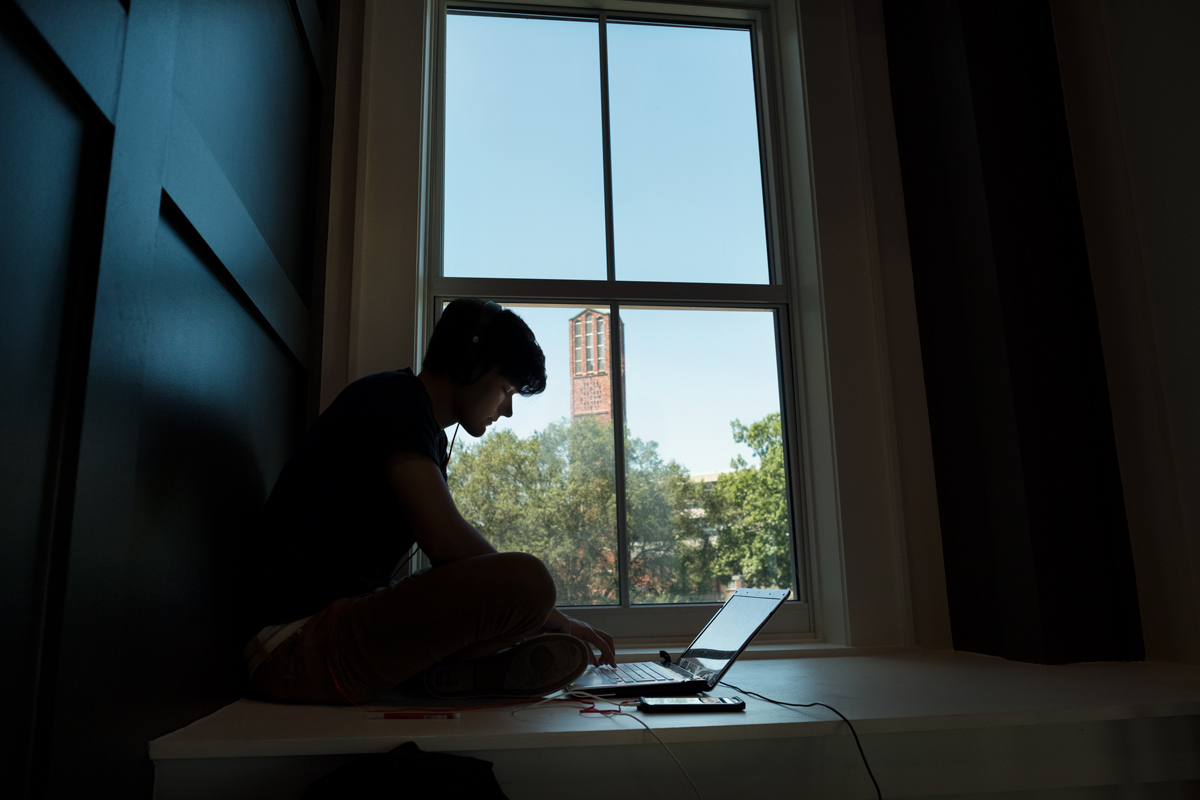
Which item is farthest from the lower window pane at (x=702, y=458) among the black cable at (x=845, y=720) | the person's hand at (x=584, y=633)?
the black cable at (x=845, y=720)

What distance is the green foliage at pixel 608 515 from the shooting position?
7.32 ft

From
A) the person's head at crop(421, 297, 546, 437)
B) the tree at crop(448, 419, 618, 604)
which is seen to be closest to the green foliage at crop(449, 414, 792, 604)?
the tree at crop(448, 419, 618, 604)

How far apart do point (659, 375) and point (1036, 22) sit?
60.0 inches

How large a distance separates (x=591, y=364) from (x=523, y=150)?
2.50 feet

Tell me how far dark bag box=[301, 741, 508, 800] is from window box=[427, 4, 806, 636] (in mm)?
1214

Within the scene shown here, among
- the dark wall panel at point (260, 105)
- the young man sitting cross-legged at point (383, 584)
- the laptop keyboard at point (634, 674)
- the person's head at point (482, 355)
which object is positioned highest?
the dark wall panel at point (260, 105)

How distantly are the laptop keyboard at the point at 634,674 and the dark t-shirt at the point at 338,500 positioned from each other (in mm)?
515

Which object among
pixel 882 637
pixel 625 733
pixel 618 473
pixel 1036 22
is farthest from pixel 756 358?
pixel 625 733

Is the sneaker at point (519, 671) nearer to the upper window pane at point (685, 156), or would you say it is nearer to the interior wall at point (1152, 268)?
the upper window pane at point (685, 156)

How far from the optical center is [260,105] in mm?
1608

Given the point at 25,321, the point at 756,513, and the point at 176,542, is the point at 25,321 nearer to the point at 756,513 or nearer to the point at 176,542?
the point at 176,542

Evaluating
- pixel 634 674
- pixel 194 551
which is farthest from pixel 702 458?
pixel 194 551

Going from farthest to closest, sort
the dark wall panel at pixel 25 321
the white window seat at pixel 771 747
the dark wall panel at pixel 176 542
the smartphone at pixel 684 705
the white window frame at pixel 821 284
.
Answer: the white window frame at pixel 821 284 → the smartphone at pixel 684 705 → the white window seat at pixel 771 747 → the dark wall panel at pixel 176 542 → the dark wall panel at pixel 25 321

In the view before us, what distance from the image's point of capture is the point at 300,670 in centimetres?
133
